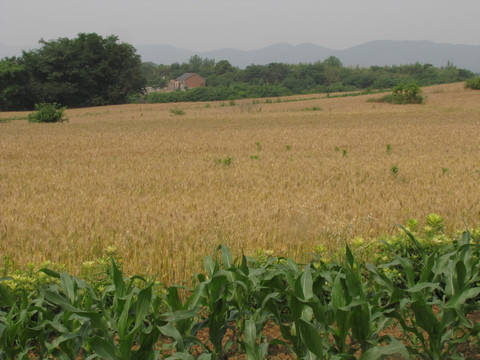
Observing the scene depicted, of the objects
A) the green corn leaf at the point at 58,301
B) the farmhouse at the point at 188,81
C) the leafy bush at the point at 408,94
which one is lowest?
the leafy bush at the point at 408,94

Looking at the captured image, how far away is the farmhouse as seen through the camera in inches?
4919

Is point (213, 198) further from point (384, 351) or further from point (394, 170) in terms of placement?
point (384, 351)

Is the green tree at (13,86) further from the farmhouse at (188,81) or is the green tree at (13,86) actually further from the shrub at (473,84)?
the farmhouse at (188,81)

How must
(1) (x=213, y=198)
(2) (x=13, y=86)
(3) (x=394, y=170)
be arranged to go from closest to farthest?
(1) (x=213, y=198) < (3) (x=394, y=170) < (2) (x=13, y=86)

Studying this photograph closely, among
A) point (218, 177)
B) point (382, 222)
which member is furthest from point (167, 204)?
point (382, 222)

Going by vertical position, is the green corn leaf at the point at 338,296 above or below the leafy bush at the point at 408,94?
above

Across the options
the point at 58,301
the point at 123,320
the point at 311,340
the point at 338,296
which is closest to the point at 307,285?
the point at 338,296

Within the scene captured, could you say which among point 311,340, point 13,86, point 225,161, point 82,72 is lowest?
point 225,161

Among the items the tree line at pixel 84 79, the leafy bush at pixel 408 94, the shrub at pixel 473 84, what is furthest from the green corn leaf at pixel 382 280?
the tree line at pixel 84 79

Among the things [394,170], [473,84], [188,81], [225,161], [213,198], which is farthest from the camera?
[188,81]

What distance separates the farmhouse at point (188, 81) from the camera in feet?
410

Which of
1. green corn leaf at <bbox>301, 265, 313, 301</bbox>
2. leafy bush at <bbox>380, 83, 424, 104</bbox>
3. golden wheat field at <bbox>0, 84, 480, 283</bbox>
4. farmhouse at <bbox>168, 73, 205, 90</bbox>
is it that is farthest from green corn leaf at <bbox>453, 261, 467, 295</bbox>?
farmhouse at <bbox>168, 73, 205, 90</bbox>

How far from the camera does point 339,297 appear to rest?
2754 mm

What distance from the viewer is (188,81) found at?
412ft
